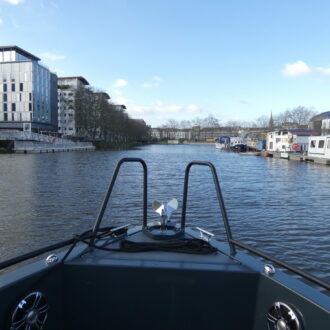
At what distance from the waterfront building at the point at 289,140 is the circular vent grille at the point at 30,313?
49018 mm

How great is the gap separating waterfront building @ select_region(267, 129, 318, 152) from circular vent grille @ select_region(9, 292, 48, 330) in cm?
4902

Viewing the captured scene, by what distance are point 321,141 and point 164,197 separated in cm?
2845

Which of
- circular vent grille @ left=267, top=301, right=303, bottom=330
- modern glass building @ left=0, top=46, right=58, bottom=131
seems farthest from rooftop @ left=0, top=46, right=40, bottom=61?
circular vent grille @ left=267, top=301, right=303, bottom=330

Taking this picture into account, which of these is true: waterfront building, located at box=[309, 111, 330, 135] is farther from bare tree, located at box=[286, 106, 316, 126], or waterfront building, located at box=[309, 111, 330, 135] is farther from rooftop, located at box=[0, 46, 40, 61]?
rooftop, located at box=[0, 46, 40, 61]

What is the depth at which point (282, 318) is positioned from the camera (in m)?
2.48

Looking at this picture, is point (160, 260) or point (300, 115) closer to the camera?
point (160, 260)

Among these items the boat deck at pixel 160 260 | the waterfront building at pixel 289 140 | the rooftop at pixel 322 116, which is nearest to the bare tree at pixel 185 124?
the rooftop at pixel 322 116

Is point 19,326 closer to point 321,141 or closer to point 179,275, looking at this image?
point 179,275

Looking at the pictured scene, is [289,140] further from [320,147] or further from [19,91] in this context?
[19,91]

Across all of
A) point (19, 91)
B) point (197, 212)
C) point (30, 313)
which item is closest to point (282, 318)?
point (30, 313)

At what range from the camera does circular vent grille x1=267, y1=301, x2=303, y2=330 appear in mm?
2379

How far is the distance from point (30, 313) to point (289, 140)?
4975 centimetres

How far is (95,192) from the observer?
15289 millimetres

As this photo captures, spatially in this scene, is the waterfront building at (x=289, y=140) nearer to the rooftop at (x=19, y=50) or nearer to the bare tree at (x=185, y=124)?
the rooftop at (x=19, y=50)
